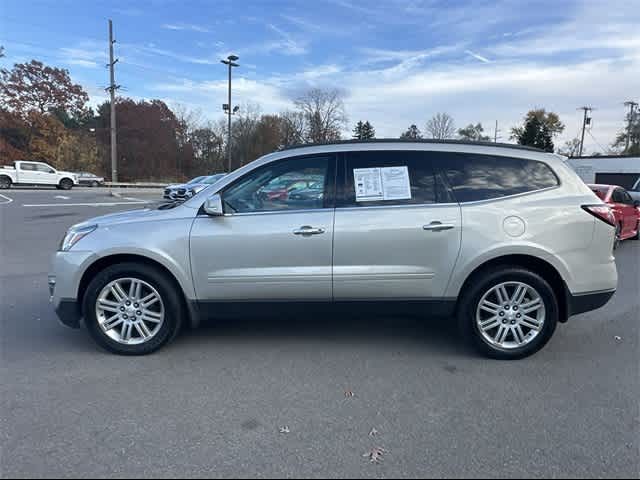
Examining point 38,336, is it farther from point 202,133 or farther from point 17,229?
point 202,133

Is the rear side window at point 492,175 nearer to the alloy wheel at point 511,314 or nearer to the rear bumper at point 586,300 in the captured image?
the alloy wheel at point 511,314

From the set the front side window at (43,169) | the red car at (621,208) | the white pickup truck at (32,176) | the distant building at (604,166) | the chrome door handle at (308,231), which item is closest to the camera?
the chrome door handle at (308,231)

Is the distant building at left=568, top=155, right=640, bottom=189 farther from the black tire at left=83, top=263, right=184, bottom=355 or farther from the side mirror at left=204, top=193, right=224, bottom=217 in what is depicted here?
the black tire at left=83, top=263, right=184, bottom=355

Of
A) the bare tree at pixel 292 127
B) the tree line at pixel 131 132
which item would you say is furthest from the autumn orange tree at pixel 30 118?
the bare tree at pixel 292 127

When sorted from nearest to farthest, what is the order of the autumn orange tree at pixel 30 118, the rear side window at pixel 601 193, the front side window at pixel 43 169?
the rear side window at pixel 601 193 < the front side window at pixel 43 169 < the autumn orange tree at pixel 30 118

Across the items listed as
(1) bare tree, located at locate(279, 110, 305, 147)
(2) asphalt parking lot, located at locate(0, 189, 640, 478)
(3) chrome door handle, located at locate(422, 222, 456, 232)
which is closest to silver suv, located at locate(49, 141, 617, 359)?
(3) chrome door handle, located at locate(422, 222, 456, 232)

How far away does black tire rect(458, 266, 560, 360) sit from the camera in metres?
3.63

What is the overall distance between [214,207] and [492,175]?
2452 mm

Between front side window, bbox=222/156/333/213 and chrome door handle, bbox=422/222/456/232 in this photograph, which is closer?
chrome door handle, bbox=422/222/456/232

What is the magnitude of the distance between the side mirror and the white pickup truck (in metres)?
30.8

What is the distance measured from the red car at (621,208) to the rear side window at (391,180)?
741cm

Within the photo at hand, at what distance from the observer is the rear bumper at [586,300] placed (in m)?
3.68

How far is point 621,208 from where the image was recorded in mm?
9641

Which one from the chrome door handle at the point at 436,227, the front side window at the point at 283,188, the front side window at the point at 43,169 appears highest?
the front side window at the point at 43,169
